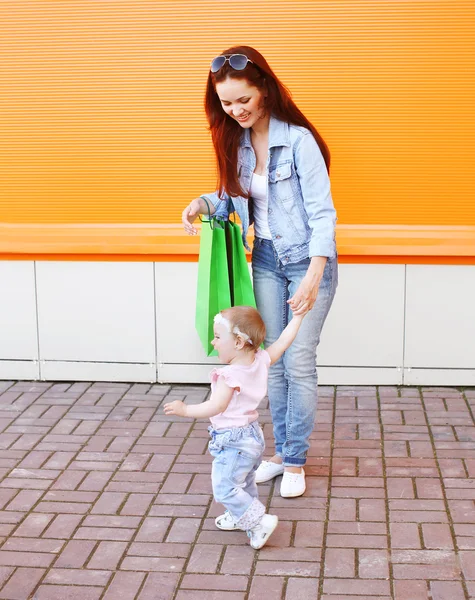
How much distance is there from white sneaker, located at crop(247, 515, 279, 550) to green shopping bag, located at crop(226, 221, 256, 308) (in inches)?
34.5

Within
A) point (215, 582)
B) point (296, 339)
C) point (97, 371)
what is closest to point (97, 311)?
point (97, 371)

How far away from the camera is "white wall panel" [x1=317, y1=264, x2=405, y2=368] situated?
17.0ft

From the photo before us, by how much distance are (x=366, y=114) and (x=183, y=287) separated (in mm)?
1437

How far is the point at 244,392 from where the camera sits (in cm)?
325

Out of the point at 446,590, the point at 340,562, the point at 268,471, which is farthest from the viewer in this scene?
the point at 268,471

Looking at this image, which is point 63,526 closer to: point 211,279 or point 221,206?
point 211,279

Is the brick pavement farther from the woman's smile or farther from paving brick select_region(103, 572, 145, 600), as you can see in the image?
the woman's smile

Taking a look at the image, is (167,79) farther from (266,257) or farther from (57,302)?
(266,257)

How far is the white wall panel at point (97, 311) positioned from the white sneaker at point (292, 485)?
5.77 feet

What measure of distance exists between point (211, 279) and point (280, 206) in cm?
40

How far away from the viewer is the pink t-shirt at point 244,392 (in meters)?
3.23

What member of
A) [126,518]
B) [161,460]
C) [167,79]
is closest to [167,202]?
[167,79]

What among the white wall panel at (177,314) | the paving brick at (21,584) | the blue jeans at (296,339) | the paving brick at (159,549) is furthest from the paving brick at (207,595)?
the white wall panel at (177,314)

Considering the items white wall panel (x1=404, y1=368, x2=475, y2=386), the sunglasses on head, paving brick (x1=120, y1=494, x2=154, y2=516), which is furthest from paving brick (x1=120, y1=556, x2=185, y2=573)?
white wall panel (x1=404, y1=368, x2=475, y2=386)
